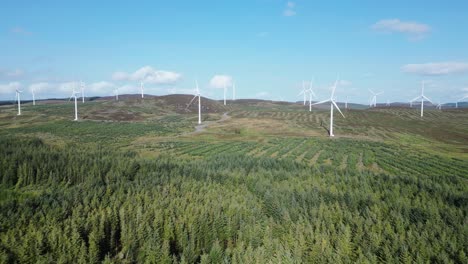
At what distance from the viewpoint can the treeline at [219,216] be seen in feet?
88.4

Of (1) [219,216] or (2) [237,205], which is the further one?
(2) [237,205]

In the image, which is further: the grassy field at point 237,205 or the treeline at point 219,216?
the grassy field at point 237,205

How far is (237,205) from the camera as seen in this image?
39156mm

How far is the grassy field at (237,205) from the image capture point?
27.5 meters

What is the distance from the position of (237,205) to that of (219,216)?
11.5 ft

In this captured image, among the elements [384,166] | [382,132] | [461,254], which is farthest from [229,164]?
[382,132]

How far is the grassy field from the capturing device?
27469 millimetres

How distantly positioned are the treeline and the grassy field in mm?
159

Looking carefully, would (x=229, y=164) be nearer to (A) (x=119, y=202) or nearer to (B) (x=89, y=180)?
(B) (x=89, y=180)

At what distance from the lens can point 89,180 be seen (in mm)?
52562

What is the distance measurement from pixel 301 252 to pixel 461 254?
11565 millimetres

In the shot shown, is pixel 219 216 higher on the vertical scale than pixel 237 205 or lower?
lower

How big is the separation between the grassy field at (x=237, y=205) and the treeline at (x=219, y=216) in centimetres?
16

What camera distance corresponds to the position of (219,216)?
119 feet
